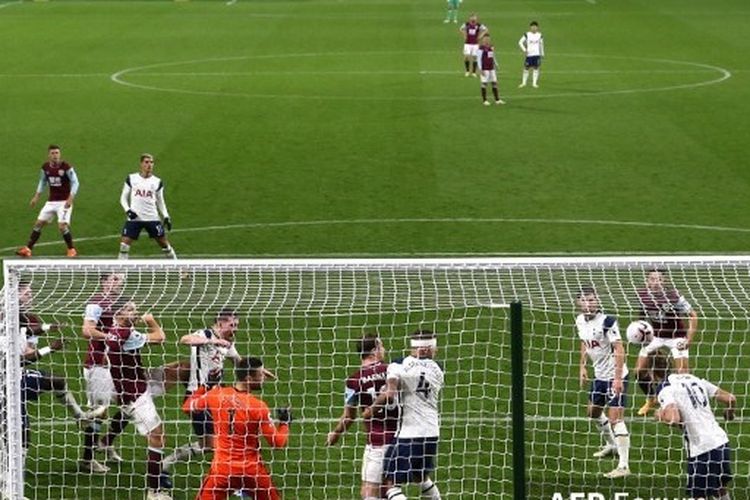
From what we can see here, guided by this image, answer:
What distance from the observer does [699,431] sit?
45.0ft

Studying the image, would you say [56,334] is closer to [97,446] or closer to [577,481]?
[97,446]

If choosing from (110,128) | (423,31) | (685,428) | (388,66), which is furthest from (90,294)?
(423,31)

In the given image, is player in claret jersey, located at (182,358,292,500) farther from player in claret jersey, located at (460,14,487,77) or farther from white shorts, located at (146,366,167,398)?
player in claret jersey, located at (460,14,487,77)

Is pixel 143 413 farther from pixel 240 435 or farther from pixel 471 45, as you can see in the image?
pixel 471 45

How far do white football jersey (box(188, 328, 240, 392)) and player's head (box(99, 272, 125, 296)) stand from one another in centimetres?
86

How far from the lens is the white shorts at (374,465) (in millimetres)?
14031

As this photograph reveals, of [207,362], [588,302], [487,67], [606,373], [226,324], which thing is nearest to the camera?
[226,324]

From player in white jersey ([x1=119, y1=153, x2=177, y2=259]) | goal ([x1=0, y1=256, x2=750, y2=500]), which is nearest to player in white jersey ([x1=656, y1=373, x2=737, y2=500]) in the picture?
goal ([x1=0, y1=256, x2=750, y2=500])

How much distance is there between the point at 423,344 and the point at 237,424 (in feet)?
5.89

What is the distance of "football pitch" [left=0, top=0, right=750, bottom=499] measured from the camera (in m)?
16.5

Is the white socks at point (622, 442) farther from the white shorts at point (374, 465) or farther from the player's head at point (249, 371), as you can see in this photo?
the player's head at point (249, 371)

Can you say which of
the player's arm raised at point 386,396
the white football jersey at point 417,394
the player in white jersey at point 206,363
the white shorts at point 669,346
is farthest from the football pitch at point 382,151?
the player's arm raised at point 386,396

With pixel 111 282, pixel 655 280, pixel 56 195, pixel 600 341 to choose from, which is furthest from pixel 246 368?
pixel 56 195

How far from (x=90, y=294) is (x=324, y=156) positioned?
17020mm
